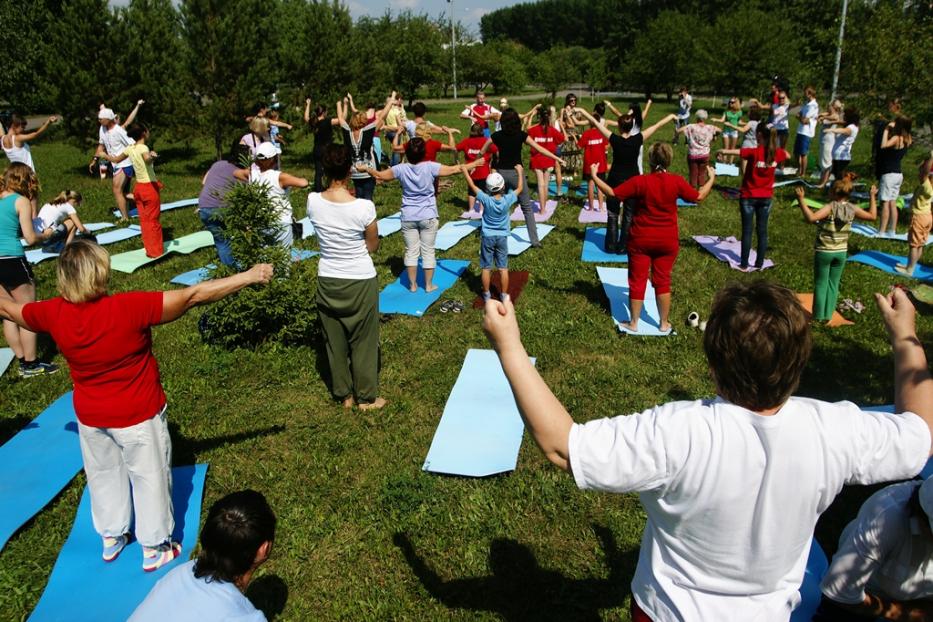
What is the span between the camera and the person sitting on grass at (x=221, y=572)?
238 centimetres

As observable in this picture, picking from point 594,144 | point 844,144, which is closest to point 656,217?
point 594,144

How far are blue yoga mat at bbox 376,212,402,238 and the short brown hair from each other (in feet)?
32.0

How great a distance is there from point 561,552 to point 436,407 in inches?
84.2

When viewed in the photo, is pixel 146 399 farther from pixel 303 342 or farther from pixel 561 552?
pixel 303 342

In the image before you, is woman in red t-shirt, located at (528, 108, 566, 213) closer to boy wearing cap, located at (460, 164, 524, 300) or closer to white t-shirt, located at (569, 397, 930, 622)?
boy wearing cap, located at (460, 164, 524, 300)

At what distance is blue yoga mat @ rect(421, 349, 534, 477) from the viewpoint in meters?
5.15

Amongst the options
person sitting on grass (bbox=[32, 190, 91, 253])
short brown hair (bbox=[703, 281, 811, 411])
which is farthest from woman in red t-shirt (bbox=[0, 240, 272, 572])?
person sitting on grass (bbox=[32, 190, 91, 253])

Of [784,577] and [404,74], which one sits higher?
[404,74]

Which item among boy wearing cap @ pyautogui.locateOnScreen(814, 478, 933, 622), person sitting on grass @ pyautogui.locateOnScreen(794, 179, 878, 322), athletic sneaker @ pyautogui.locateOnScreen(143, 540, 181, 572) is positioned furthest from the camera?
person sitting on grass @ pyautogui.locateOnScreen(794, 179, 878, 322)

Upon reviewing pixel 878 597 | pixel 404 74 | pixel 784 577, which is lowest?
pixel 878 597

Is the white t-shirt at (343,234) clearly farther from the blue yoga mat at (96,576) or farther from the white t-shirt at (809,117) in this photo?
the white t-shirt at (809,117)

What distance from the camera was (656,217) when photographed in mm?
6973

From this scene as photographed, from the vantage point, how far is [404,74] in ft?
97.1

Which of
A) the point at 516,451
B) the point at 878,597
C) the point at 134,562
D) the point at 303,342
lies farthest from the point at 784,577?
the point at 303,342
